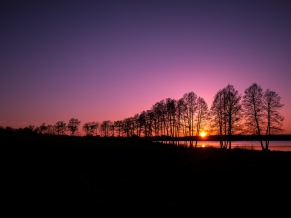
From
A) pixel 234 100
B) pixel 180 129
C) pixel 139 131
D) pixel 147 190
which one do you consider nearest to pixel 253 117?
pixel 234 100

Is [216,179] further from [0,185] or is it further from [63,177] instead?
[0,185]

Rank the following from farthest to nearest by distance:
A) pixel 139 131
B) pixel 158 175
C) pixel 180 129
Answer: pixel 139 131, pixel 180 129, pixel 158 175

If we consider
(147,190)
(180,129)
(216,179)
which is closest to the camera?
(147,190)

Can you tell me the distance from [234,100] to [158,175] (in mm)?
41457

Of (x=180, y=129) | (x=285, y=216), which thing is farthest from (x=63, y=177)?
(x=180, y=129)

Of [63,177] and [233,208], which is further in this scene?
[63,177]

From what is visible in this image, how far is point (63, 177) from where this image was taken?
1402 centimetres

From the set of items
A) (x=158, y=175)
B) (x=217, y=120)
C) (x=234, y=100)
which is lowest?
(x=158, y=175)

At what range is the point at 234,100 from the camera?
51.2 metres

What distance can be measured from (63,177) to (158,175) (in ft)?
20.7

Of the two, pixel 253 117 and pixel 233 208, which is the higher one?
pixel 253 117

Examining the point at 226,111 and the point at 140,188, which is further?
the point at 226,111

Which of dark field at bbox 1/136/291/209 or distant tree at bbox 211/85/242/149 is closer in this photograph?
dark field at bbox 1/136/291/209

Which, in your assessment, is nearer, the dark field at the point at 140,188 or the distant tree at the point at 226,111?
the dark field at the point at 140,188
